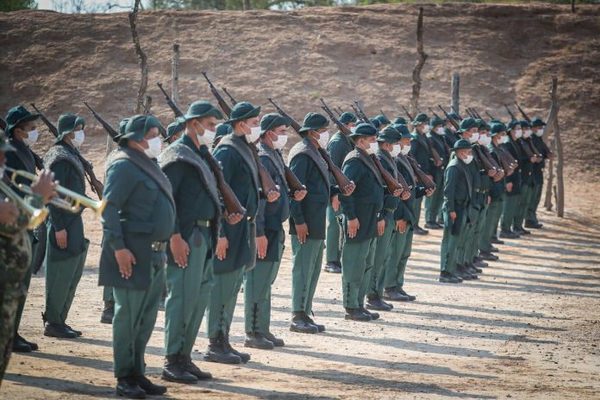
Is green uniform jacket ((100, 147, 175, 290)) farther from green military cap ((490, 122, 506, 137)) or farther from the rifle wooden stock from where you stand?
green military cap ((490, 122, 506, 137))

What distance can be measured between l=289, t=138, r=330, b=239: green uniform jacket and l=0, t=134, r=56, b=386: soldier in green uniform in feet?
16.5

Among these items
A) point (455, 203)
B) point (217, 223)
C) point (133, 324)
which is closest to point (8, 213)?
point (133, 324)

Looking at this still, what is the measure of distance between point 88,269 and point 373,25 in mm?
24397

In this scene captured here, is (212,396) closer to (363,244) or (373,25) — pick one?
(363,244)

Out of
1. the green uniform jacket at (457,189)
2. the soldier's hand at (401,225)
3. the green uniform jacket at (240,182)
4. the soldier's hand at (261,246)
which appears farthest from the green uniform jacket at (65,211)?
the green uniform jacket at (457,189)

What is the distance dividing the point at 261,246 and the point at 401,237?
4367 mm

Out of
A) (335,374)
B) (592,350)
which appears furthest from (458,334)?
(335,374)

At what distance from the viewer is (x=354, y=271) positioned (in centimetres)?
1298

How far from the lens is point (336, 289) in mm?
15492

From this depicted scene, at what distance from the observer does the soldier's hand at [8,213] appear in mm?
6996

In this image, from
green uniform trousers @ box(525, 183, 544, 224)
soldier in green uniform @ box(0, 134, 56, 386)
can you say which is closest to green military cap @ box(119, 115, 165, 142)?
soldier in green uniform @ box(0, 134, 56, 386)

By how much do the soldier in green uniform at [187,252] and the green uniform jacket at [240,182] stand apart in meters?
0.82

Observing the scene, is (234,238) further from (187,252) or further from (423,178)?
(423,178)

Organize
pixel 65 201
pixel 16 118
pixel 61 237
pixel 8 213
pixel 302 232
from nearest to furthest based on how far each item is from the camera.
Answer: pixel 8 213 → pixel 65 201 → pixel 16 118 → pixel 61 237 → pixel 302 232
